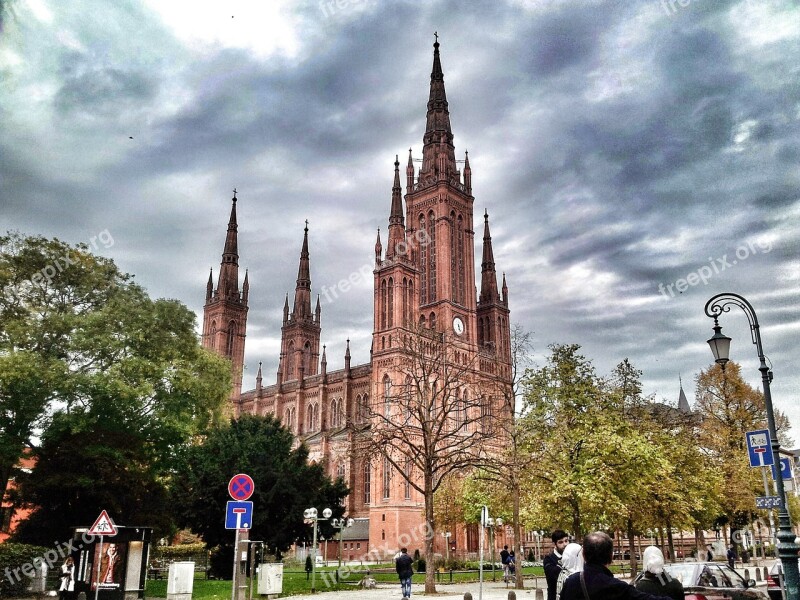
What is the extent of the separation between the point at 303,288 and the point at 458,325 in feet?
127

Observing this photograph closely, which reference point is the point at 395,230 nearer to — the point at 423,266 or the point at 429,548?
the point at 423,266

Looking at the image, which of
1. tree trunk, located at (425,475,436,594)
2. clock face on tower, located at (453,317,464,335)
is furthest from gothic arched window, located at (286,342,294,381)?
tree trunk, located at (425,475,436,594)

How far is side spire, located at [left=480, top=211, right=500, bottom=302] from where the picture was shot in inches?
3509

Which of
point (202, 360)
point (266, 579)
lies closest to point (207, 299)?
point (202, 360)

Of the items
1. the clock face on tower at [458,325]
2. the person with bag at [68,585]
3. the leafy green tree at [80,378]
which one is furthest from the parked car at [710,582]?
the clock face on tower at [458,325]

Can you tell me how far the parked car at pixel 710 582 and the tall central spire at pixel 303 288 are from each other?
3741 inches

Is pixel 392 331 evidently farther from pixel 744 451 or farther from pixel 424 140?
pixel 744 451

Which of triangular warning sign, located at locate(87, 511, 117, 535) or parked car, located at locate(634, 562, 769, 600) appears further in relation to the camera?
triangular warning sign, located at locate(87, 511, 117, 535)

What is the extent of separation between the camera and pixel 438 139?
3371 inches

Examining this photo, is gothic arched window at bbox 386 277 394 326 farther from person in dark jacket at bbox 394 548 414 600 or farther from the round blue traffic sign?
the round blue traffic sign

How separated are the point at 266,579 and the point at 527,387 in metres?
13.7

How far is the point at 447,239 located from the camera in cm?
8075

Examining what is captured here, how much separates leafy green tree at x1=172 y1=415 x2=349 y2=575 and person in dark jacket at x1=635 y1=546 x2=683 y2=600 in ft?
88.1

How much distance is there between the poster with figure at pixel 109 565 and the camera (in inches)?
745
